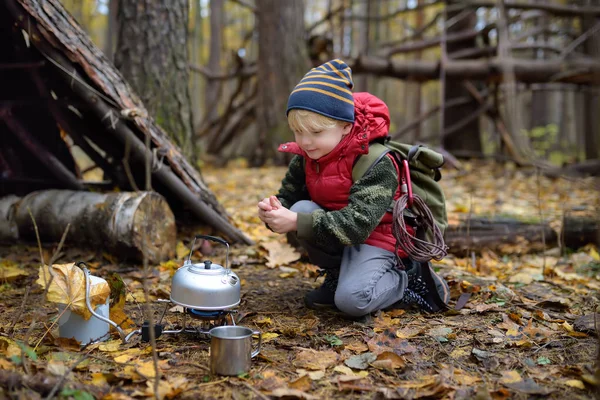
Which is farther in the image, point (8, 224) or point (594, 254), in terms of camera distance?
point (594, 254)

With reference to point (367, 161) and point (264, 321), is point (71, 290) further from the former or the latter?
point (367, 161)

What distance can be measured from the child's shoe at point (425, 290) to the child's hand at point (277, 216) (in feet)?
2.60

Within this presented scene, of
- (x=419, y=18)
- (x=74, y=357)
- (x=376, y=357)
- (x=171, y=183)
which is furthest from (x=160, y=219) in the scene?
(x=419, y=18)

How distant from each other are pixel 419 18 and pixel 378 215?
16.6m

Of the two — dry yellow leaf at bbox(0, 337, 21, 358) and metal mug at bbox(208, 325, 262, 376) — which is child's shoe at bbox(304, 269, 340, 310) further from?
dry yellow leaf at bbox(0, 337, 21, 358)

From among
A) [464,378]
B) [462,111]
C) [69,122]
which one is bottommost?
[464,378]

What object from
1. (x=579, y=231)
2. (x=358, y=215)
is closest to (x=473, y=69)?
(x=579, y=231)

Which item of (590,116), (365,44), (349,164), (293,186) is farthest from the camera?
(365,44)

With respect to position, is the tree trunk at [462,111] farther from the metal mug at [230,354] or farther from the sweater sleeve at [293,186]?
the metal mug at [230,354]

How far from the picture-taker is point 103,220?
11.7 feet

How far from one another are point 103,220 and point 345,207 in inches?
73.2

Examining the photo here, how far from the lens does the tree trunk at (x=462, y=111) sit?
404 inches

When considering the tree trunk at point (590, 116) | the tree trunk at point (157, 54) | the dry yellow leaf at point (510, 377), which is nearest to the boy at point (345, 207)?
the dry yellow leaf at point (510, 377)

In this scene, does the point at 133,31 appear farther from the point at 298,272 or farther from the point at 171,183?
the point at 298,272
